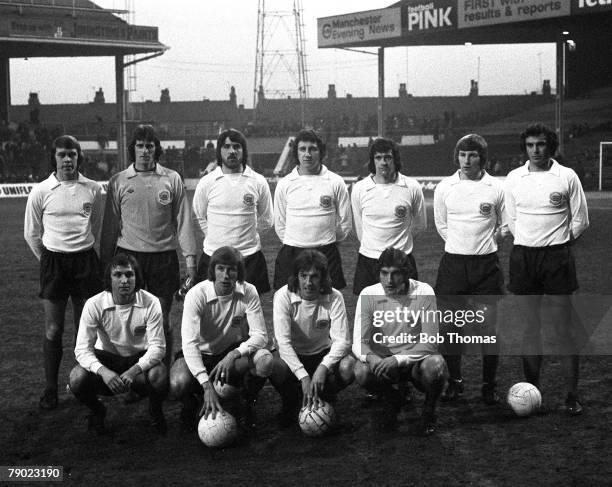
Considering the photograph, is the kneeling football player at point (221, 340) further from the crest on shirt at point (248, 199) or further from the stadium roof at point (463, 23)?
the stadium roof at point (463, 23)

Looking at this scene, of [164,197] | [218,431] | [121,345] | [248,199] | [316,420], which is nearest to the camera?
[218,431]

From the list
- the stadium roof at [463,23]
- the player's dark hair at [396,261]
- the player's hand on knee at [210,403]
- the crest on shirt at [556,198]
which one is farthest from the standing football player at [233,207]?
the stadium roof at [463,23]

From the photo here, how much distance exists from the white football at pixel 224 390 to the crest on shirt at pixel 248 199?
1727 millimetres

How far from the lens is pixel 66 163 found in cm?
642

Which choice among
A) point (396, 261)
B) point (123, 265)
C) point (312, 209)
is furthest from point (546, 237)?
point (123, 265)

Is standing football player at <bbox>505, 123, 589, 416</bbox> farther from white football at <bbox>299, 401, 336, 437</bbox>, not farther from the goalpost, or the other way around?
the goalpost

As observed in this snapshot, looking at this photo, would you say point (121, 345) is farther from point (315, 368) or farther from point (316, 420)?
point (316, 420)

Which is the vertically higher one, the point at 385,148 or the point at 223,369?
the point at 385,148

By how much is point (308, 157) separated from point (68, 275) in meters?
1.98

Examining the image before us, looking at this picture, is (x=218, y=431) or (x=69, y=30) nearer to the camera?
(x=218, y=431)

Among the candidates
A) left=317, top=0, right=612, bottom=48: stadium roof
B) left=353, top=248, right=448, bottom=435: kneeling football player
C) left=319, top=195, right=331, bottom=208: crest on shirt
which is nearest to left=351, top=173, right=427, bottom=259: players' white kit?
left=319, top=195, right=331, bottom=208: crest on shirt

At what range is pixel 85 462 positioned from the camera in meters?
5.25

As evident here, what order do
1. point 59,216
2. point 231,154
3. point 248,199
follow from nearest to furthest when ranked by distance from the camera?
point 59,216, point 231,154, point 248,199

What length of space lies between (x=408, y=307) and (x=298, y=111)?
165 feet
